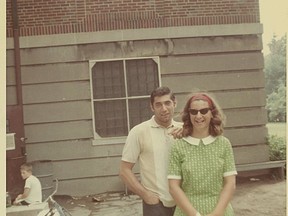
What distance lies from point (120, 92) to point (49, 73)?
2.70 feet

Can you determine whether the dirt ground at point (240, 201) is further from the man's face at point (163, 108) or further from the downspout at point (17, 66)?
the man's face at point (163, 108)

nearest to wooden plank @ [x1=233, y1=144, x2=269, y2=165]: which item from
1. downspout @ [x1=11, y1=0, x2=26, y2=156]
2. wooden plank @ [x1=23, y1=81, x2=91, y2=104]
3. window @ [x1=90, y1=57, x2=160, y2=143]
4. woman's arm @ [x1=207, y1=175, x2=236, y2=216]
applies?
window @ [x1=90, y1=57, x2=160, y2=143]

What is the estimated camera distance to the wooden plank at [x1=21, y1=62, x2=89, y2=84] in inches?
169

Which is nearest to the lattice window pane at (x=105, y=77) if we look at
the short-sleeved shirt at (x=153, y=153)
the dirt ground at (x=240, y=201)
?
the dirt ground at (x=240, y=201)

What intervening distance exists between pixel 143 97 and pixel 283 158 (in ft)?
5.40

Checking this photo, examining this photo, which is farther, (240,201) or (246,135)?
(246,135)

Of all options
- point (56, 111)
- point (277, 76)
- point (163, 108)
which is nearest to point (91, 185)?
point (56, 111)

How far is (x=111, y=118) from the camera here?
14.5ft

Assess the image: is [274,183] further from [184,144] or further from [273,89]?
[184,144]

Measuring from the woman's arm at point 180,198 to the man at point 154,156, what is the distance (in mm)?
175

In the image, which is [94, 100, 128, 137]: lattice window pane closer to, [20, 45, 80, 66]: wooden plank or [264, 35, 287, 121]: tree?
[20, 45, 80, 66]: wooden plank

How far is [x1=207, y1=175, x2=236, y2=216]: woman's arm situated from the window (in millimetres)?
2788

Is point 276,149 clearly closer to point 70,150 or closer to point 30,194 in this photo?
point 70,150

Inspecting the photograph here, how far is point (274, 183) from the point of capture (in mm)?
3309
